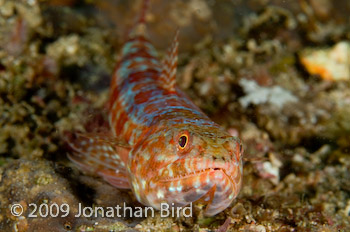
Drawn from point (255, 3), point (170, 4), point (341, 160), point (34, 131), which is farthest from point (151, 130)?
point (255, 3)

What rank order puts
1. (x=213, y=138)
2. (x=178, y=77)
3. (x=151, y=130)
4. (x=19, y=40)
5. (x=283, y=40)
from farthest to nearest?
(x=283, y=40) < (x=178, y=77) < (x=19, y=40) < (x=151, y=130) < (x=213, y=138)

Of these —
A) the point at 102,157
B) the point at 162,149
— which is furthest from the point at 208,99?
the point at 162,149

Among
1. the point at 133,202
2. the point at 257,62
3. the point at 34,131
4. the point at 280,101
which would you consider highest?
the point at 257,62

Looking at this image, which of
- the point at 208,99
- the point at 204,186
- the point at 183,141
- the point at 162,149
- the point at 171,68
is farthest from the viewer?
the point at 208,99

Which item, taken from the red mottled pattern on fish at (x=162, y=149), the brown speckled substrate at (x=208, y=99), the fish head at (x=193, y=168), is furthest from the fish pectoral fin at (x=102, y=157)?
the fish head at (x=193, y=168)

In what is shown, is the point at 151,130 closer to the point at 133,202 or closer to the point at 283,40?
the point at 133,202

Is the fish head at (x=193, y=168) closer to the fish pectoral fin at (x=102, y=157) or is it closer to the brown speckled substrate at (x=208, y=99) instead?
the brown speckled substrate at (x=208, y=99)

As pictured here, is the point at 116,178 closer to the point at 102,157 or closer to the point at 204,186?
the point at 102,157
